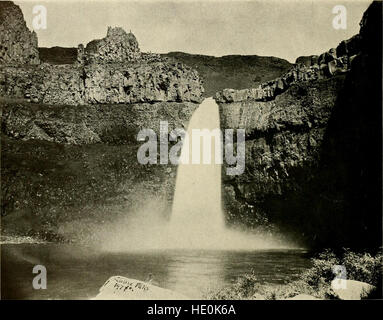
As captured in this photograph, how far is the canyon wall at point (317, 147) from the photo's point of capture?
91.1ft

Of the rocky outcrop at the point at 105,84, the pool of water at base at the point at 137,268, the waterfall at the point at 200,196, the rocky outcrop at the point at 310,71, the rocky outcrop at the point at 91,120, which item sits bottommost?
the pool of water at base at the point at 137,268

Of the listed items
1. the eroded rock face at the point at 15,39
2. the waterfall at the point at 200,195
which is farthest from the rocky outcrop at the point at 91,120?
the eroded rock face at the point at 15,39

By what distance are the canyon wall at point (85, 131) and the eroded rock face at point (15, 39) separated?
0.16m

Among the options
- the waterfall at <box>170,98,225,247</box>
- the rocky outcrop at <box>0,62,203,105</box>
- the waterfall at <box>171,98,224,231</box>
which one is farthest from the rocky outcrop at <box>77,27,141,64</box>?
the waterfall at <box>171,98,224,231</box>

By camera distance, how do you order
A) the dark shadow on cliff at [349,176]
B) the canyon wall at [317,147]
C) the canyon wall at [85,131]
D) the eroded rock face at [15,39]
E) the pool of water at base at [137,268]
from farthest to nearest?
the eroded rock face at [15,39], the canyon wall at [85,131], the canyon wall at [317,147], the dark shadow on cliff at [349,176], the pool of water at base at [137,268]

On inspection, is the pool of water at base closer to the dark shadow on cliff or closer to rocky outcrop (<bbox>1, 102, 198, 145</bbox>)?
the dark shadow on cliff

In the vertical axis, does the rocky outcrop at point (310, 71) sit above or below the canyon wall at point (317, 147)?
above

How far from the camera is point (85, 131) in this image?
54969mm

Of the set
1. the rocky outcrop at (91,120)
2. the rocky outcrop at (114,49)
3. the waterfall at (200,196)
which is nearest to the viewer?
the waterfall at (200,196)

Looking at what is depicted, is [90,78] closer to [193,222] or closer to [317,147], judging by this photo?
[193,222]

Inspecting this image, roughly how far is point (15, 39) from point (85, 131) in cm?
1375

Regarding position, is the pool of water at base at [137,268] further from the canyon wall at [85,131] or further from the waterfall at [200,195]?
the waterfall at [200,195]
